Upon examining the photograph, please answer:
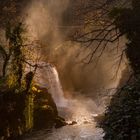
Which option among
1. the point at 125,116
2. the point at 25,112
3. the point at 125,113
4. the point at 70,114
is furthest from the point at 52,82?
the point at 125,116

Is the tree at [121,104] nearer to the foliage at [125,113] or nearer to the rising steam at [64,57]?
the foliage at [125,113]

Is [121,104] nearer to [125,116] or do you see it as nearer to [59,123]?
[125,116]

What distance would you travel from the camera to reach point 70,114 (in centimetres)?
4288

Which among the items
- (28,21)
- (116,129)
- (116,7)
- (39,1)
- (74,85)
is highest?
(39,1)

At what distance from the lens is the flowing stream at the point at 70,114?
3078 cm

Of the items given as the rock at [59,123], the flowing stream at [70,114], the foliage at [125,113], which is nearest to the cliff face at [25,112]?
the rock at [59,123]

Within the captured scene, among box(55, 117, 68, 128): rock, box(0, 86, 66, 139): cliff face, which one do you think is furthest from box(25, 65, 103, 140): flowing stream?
box(0, 86, 66, 139): cliff face

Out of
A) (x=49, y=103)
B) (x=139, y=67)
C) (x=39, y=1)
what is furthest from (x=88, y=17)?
(x=39, y=1)

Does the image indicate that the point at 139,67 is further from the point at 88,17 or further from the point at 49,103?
the point at 49,103

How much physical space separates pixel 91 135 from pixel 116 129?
53.3 ft

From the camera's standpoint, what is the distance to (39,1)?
63.4 m

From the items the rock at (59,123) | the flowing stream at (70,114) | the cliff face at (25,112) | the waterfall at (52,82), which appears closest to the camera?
the cliff face at (25,112)

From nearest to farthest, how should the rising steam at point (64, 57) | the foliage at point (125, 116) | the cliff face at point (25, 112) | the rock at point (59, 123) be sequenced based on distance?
the foliage at point (125, 116) → the cliff face at point (25, 112) → the rock at point (59, 123) → the rising steam at point (64, 57)

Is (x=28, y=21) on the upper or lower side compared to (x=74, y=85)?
upper
